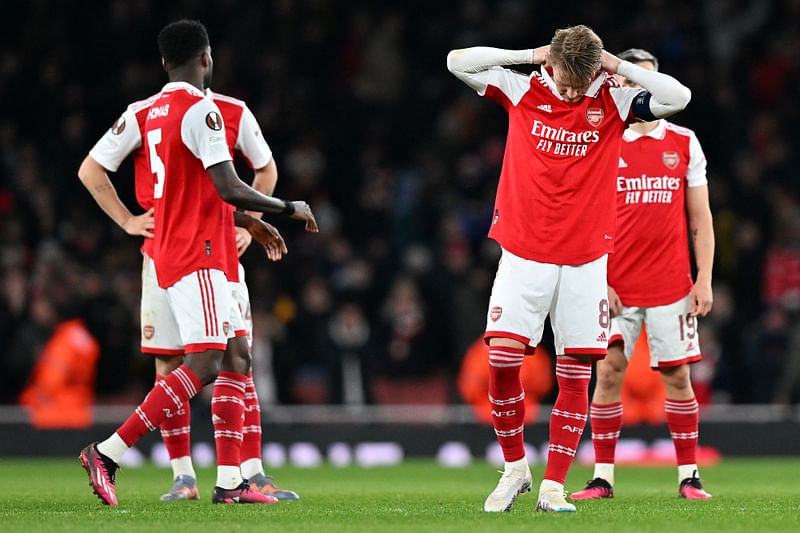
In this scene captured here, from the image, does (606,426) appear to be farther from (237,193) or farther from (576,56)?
(237,193)

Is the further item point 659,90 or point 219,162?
point 219,162

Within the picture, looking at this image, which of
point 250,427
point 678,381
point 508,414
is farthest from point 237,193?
point 678,381

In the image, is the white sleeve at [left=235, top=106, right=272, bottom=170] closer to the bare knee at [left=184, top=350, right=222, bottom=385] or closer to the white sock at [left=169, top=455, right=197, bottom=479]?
the bare knee at [left=184, top=350, right=222, bottom=385]

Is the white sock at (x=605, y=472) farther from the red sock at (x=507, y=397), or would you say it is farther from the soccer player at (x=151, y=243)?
the soccer player at (x=151, y=243)

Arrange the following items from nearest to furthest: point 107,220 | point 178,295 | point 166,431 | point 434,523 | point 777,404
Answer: point 434,523 < point 178,295 < point 166,431 < point 777,404 < point 107,220

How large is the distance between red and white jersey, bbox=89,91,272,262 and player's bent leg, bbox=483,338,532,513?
2.07 meters

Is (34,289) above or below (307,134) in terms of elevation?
below

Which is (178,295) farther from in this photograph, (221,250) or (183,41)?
(183,41)

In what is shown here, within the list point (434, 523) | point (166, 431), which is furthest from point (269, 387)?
point (434, 523)

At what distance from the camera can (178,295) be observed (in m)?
7.59

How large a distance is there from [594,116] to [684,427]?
7.80ft

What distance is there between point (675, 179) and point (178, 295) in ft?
10.1

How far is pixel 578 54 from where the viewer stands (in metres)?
6.92

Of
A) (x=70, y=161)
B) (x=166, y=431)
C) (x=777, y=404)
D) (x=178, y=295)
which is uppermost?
(x=70, y=161)
